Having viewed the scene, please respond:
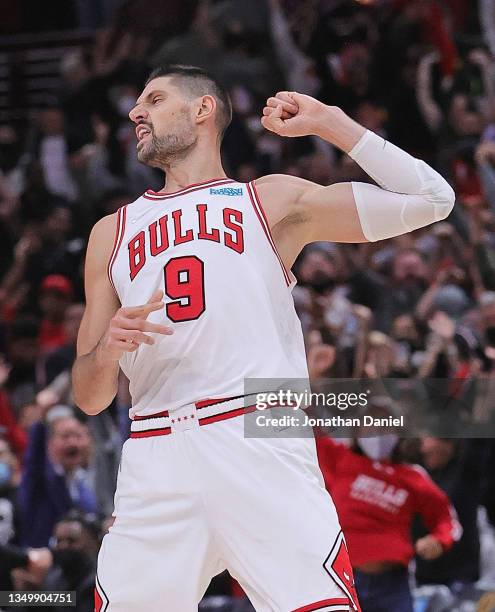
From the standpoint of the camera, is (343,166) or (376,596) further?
(343,166)

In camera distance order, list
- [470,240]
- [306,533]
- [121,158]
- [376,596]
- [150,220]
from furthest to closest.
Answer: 1. [121,158]
2. [470,240]
3. [376,596]
4. [150,220]
5. [306,533]

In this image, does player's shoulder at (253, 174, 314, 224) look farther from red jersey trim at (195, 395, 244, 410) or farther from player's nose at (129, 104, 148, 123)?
red jersey trim at (195, 395, 244, 410)

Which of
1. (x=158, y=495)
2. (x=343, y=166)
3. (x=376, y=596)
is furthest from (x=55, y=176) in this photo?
(x=158, y=495)

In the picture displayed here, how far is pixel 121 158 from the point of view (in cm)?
1091

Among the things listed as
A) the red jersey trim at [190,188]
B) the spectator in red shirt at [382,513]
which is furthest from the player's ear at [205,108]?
the spectator in red shirt at [382,513]

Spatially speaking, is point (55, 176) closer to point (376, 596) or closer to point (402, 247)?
point (402, 247)

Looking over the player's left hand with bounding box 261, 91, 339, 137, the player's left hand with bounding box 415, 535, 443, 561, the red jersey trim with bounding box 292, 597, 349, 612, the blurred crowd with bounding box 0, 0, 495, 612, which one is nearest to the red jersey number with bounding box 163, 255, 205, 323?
the player's left hand with bounding box 261, 91, 339, 137

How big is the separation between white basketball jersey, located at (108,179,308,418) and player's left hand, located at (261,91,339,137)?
266 mm

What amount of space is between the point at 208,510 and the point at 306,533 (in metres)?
0.29

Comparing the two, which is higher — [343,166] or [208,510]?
[343,166]

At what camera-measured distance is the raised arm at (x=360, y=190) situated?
13.0 ft

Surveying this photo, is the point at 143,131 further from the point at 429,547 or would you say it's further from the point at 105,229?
the point at 429,547

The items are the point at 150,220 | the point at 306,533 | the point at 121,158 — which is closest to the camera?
the point at 306,533

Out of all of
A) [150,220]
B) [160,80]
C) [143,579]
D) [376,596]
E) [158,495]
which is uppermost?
[160,80]
